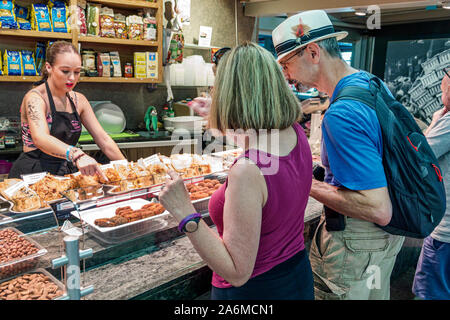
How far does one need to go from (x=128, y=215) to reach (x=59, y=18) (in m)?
3.24

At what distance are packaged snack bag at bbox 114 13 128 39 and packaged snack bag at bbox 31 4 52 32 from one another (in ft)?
2.47

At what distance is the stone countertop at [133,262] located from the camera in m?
1.29

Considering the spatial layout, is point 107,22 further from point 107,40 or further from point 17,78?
point 17,78

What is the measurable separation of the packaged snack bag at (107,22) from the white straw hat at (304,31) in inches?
130

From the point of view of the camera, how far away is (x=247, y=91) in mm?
1102

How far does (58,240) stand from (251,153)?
2.58 ft

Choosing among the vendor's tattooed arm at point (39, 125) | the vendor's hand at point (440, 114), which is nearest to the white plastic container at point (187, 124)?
the vendor's tattooed arm at point (39, 125)

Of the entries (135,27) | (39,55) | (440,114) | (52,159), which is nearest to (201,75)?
(135,27)

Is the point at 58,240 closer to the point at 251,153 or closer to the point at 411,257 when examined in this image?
the point at 251,153

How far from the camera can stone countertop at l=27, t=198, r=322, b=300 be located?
129cm

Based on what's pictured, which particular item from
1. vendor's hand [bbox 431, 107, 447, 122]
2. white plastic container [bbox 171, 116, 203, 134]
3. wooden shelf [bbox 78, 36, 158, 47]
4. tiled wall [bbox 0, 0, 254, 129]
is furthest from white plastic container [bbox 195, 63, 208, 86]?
vendor's hand [bbox 431, 107, 447, 122]
